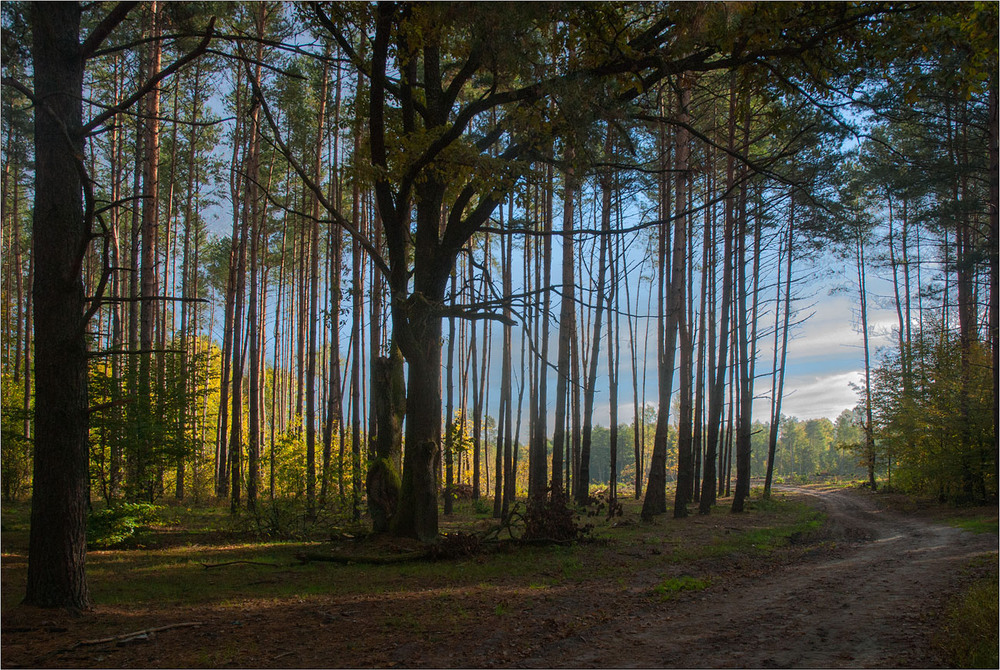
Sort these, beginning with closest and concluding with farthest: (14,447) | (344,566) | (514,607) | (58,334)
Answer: (58,334), (514,607), (344,566), (14,447)

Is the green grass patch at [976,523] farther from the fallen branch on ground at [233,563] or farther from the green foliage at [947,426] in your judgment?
the fallen branch on ground at [233,563]

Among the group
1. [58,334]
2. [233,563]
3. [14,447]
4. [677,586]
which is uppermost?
[58,334]

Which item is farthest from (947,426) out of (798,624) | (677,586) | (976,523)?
(798,624)

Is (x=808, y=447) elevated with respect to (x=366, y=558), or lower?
lower

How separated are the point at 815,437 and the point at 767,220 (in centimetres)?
10949

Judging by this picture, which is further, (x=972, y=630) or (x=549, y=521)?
(x=549, y=521)

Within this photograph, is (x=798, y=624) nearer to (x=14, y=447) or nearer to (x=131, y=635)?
(x=131, y=635)

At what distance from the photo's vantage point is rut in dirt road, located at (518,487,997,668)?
160 inches

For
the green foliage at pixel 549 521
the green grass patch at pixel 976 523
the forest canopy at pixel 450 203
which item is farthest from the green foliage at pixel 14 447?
the green grass patch at pixel 976 523

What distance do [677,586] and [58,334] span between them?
21.4ft

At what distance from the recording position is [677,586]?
643 cm

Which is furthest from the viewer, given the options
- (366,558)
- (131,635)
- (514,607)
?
(366,558)

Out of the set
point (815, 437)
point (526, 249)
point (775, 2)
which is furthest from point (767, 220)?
point (815, 437)

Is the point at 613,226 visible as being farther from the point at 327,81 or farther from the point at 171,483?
the point at 171,483
